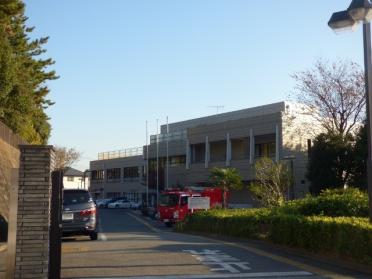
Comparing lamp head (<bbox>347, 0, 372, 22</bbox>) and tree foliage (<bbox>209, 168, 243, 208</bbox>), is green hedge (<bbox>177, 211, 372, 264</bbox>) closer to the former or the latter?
lamp head (<bbox>347, 0, 372, 22</bbox>)

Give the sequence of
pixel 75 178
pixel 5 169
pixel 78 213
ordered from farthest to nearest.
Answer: pixel 75 178 < pixel 5 169 < pixel 78 213

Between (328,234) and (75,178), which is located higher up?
(75,178)

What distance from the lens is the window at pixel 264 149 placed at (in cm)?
5741

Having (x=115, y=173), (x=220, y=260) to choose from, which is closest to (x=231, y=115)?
(x=115, y=173)

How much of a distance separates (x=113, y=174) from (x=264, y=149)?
47.5 m

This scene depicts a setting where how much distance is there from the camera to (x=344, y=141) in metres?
44.2

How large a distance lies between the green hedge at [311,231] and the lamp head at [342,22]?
3.98m

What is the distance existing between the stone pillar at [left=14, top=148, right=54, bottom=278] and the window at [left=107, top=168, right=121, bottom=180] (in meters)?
89.0

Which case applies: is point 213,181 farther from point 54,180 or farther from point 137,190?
point 137,190

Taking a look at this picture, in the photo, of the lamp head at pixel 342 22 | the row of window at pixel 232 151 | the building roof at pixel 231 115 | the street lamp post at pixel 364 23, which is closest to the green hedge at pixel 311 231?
the street lamp post at pixel 364 23

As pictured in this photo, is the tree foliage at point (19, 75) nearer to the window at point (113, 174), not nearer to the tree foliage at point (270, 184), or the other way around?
the tree foliage at point (270, 184)

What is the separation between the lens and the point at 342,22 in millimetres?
12219

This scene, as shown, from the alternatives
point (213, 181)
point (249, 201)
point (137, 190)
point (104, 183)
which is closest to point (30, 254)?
point (213, 181)

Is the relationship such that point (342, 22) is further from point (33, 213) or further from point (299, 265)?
point (33, 213)
